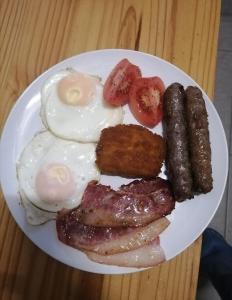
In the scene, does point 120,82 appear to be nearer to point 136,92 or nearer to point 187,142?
point 136,92

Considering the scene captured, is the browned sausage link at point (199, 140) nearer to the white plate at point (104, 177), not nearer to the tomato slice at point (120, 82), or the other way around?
the white plate at point (104, 177)

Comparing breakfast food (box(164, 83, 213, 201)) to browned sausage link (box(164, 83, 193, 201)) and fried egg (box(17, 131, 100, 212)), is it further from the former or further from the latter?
fried egg (box(17, 131, 100, 212))

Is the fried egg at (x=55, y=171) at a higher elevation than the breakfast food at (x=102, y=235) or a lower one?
higher

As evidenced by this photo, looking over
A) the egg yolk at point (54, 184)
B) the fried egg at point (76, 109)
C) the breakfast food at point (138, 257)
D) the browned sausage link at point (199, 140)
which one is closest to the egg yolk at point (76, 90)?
the fried egg at point (76, 109)

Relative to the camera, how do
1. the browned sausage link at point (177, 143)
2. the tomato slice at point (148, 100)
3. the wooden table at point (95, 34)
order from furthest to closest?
the wooden table at point (95, 34)
the tomato slice at point (148, 100)
the browned sausage link at point (177, 143)

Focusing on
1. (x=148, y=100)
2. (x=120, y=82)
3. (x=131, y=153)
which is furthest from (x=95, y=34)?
(x=131, y=153)

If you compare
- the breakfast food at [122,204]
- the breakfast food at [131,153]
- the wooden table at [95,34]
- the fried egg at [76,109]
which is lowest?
the breakfast food at [122,204]

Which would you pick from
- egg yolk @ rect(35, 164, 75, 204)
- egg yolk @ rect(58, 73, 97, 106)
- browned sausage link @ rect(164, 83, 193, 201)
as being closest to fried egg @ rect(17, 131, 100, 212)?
egg yolk @ rect(35, 164, 75, 204)

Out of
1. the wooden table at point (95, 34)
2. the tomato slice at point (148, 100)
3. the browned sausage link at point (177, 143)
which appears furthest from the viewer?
the wooden table at point (95, 34)
